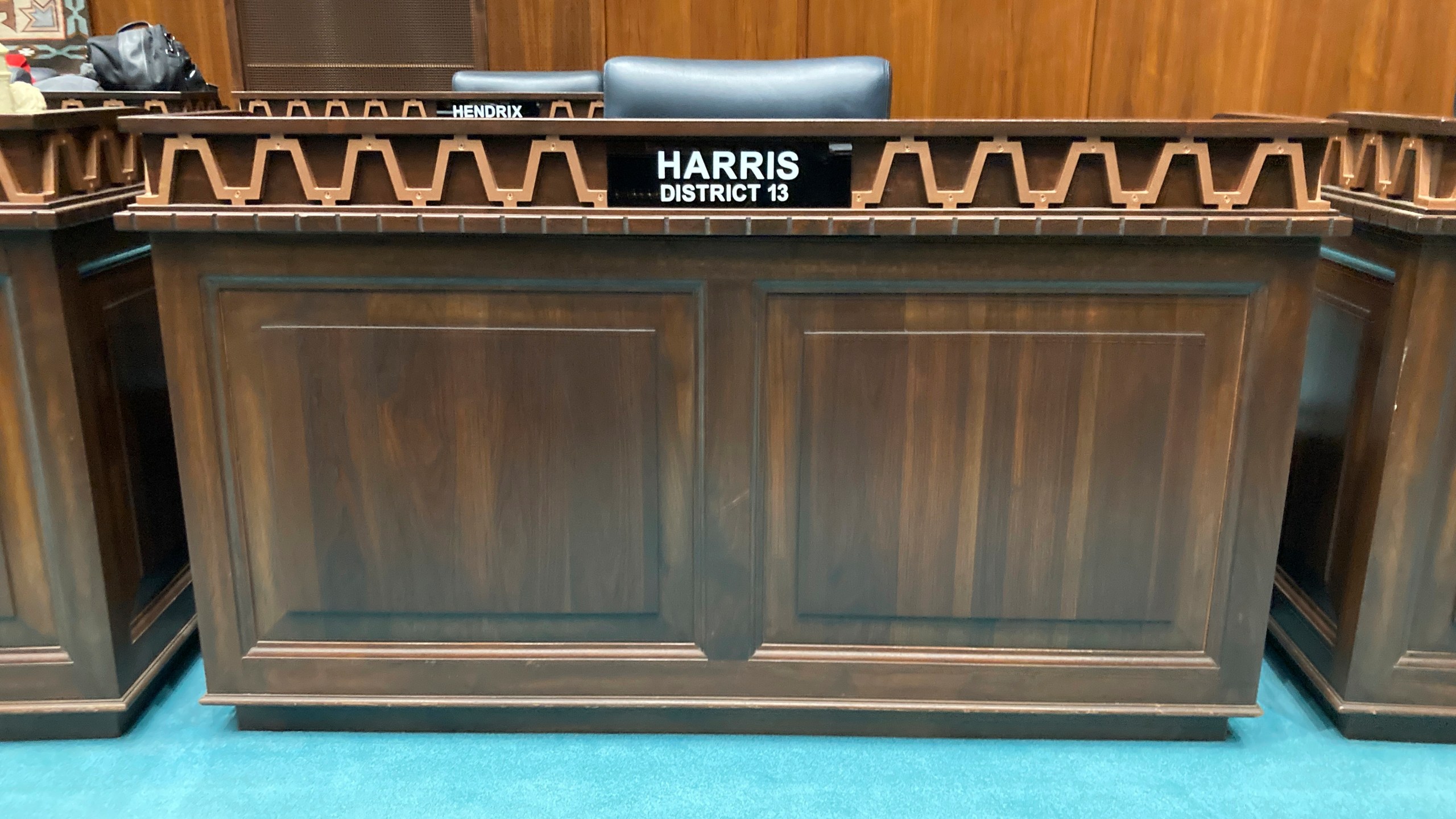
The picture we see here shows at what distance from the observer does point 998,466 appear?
168 cm

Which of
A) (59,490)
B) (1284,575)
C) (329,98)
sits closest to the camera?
(59,490)

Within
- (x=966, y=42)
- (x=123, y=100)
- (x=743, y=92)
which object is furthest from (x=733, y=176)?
(x=966, y=42)

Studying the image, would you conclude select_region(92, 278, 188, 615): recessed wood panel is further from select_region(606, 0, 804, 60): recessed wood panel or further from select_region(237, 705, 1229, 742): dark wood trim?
select_region(606, 0, 804, 60): recessed wood panel

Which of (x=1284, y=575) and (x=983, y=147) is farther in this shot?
(x=1284, y=575)

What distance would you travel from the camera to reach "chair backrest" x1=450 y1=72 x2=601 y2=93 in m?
3.65

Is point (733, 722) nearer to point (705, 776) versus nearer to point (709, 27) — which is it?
point (705, 776)

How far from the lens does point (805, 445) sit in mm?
1682

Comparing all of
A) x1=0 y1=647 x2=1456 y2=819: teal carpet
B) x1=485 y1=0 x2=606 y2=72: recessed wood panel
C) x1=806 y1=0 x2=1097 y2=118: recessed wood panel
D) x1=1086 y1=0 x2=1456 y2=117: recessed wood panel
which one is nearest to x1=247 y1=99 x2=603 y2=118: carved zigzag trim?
x1=485 y1=0 x2=606 y2=72: recessed wood panel

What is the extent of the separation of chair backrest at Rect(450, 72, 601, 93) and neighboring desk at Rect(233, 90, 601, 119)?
0.18 feet

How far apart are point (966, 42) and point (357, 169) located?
13.4 ft

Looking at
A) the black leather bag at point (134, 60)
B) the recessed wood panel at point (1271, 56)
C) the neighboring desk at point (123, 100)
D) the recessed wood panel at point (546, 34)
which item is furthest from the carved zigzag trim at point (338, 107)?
the recessed wood panel at point (1271, 56)

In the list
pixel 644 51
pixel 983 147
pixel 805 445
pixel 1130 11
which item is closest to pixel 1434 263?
pixel 983 147

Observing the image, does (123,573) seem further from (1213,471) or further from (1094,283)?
(1213,471)

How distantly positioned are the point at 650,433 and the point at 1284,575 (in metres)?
1.45
